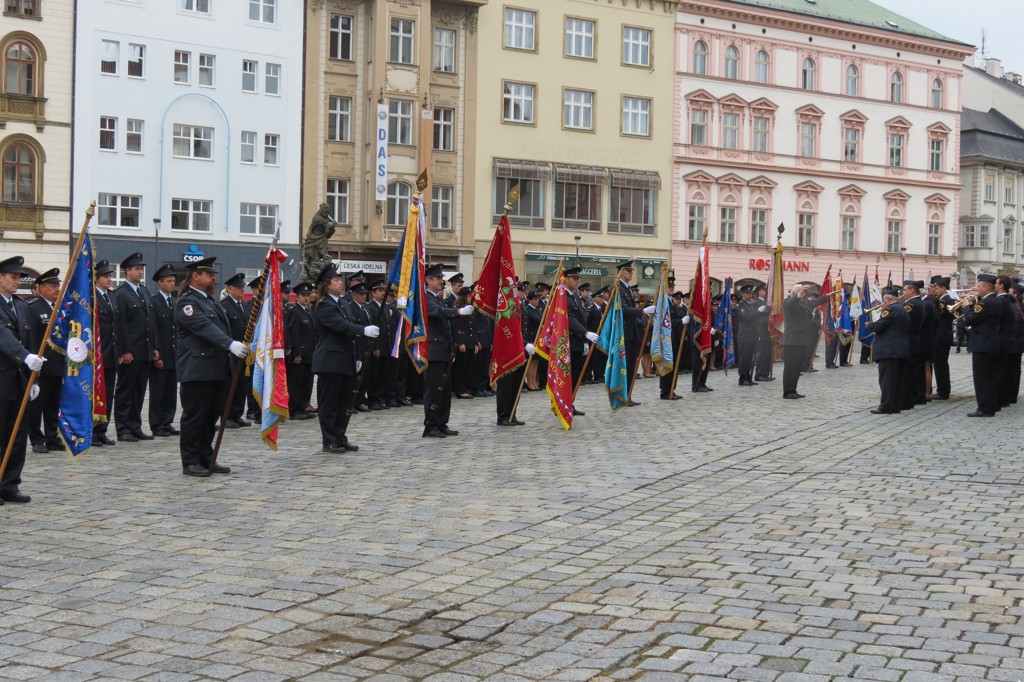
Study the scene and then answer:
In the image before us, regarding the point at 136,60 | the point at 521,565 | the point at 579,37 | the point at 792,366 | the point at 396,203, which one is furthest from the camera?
the point at 579,37

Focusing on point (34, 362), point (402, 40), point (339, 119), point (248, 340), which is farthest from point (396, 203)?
point (34, 362)

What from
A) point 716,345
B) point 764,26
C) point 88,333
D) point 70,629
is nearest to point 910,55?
point 764,26

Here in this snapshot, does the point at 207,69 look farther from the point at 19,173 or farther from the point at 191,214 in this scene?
the point at 19,173

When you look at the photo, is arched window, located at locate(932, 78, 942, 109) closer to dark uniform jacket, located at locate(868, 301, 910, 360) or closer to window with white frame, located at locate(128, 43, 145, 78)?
window with white frame, located at locate(128, 43, 145, 78)

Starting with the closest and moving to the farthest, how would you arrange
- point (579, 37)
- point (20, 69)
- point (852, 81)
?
point (20, 69), point (579, 37), point (852, 81)

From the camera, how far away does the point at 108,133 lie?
145ft

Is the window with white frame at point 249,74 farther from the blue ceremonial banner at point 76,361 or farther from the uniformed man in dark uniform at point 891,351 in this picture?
the blue ceremonial banner at point 76,361

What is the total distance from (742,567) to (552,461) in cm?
508

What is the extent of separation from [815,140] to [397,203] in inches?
840

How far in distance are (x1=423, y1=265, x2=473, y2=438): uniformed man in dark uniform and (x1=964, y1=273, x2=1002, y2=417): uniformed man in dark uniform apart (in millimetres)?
7402

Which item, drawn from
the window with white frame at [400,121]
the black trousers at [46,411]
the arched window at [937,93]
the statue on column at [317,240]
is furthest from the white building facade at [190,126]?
the arched window at [937,93]

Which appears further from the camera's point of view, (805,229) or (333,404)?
(805,229)

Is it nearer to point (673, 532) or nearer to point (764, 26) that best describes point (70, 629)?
point (673, 532)

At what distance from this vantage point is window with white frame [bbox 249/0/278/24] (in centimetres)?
4678
